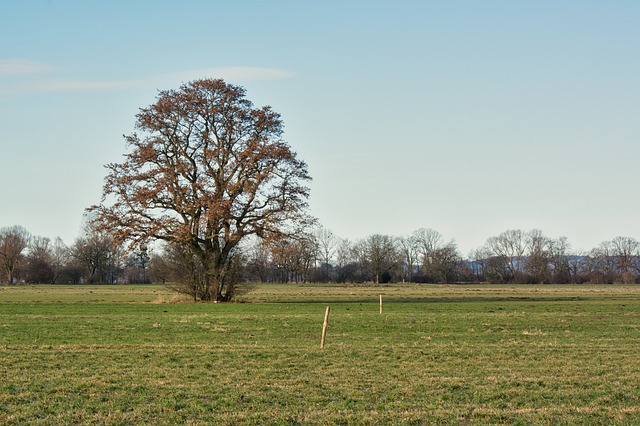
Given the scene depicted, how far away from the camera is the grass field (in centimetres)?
1128

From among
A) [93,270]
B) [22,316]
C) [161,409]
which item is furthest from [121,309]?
[93,270]

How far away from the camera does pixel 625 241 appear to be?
173625 mm

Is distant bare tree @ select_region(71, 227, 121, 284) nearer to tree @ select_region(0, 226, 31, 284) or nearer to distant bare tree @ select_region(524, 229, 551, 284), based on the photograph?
tree @ select_region(0, 226, 31, 284)

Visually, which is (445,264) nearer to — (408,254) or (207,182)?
(408,254)

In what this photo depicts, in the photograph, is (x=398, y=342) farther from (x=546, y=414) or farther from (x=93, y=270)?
(x=93, y=270)

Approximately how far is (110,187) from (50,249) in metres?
141

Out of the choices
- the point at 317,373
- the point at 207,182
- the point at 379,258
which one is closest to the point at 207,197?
the point at 207,182

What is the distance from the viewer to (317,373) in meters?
15.5

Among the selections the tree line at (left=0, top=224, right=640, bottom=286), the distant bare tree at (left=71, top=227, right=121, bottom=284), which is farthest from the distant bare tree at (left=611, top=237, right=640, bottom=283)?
the distant bare tree at (left=71, top=227, right=121, bottom=284)

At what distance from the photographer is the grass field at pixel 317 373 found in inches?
444

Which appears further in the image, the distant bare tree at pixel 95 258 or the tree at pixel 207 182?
the distant bare tree at pixel 95 258

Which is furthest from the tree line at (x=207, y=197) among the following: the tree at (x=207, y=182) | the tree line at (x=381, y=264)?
the tree line at (x=381, y=264)

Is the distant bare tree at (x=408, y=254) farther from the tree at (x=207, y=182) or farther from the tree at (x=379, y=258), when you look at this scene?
the tree at (x=207, y=182)

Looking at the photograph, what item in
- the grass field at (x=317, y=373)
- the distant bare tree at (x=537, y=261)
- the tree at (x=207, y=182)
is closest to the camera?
the grass field at (x=317, y=373)
